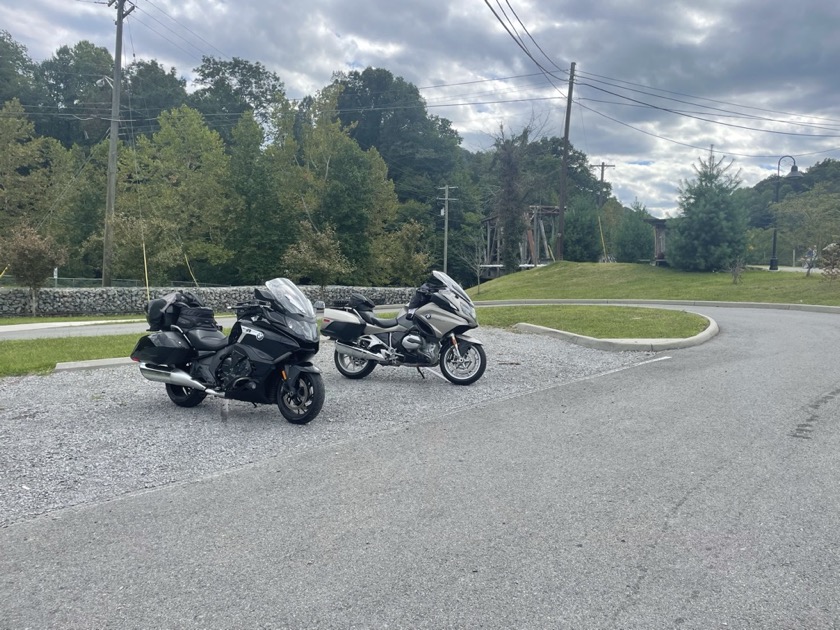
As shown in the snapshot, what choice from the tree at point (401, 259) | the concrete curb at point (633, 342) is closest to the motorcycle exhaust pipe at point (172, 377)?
the concrete curb at point (633, 342)

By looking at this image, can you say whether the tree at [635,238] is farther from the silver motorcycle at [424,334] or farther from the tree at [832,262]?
the silver motorcycle at [424,334]

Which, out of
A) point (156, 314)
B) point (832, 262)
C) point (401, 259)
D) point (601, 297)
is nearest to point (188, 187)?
point (401, 259)

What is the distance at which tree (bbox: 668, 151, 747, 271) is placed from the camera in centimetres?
3147

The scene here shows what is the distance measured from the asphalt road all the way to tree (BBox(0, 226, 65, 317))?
21821 mm

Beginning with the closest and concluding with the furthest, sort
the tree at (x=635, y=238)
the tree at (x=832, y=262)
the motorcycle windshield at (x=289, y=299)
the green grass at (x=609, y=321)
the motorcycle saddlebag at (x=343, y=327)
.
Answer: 1. the motorcycle windshield at (x=289, y=299)
2. the motorcycle saddlebag at (x=343, y=327)
3. the green grass at (x=609, y=321)
4. the tree at (x=832, y=262)
5. the tree at (x=635, y=238)

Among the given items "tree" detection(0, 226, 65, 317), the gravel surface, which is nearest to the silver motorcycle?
the gravel surface

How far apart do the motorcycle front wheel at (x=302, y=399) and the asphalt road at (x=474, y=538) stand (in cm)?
77

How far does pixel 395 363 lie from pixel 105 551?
5281 mm

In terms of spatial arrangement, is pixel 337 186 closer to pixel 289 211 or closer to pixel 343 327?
pixel 289 211

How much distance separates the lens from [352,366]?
29.8 feet

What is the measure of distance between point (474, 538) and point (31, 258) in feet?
79.8

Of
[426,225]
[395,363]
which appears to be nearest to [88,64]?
[426,225]

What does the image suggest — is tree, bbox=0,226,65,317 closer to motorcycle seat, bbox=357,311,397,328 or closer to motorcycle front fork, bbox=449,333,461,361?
motorcycle seat, bbox=357,311,397,328

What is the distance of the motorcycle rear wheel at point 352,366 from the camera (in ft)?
29.5
